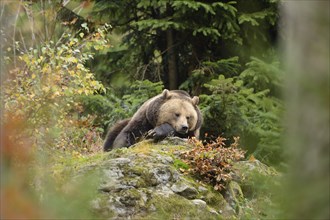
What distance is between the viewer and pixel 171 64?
14.3m

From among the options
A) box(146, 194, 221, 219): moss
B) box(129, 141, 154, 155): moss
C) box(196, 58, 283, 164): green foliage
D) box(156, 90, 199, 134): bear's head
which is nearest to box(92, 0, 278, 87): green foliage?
box(196, 58, 283, 164): green foliage

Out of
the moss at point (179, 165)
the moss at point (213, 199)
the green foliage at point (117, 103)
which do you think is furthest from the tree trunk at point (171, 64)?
the moss at point (213, 199)

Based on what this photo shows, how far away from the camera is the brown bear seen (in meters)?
9.07

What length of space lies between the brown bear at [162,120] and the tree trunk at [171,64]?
4.45 meters

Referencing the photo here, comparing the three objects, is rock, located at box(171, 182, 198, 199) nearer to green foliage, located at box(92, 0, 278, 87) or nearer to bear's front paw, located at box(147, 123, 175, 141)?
bear's front paw, located at box(147, 123, 175, 141)

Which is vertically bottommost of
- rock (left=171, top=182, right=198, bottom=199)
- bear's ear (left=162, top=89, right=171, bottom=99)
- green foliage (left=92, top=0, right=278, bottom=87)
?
rock (left=171, top=182, right=198, bottom=199)

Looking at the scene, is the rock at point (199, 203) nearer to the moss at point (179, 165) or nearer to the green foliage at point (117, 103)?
the moss at point (179, 165)

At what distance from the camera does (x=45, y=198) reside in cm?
320

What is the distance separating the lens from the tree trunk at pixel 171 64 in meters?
14.2

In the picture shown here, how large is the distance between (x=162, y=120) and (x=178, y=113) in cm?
29

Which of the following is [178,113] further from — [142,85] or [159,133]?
[142,85]

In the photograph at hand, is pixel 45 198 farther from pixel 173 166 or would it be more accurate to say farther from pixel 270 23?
pixel 270 23

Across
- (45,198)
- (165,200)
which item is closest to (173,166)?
(165,200)

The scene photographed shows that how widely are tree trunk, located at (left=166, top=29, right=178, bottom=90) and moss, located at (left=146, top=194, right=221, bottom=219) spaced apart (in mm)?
8455
